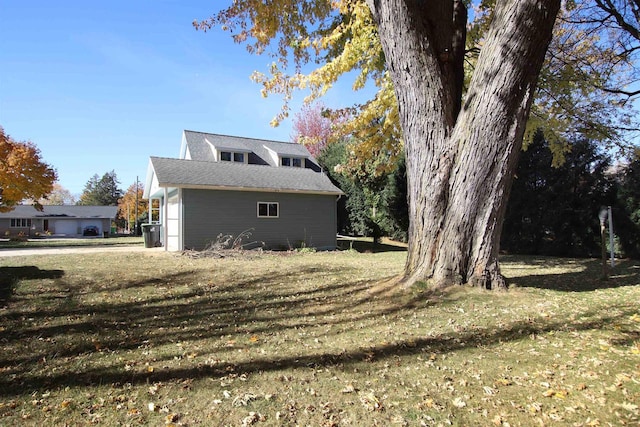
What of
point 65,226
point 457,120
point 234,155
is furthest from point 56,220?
point 457,120

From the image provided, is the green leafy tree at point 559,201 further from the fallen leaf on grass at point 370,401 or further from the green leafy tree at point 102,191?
the green leafy tree at point 102,191

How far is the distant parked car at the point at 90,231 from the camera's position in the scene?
139 ft

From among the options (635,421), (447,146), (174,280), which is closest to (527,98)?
(447,146)

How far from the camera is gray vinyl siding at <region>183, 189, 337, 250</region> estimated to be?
1606cm

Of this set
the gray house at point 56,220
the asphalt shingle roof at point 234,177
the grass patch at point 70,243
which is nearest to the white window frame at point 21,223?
the gray house at point 56,220

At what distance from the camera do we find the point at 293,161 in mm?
24062

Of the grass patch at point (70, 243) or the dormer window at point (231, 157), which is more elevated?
the dormer window at point (231, 157)

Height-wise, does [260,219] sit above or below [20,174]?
below

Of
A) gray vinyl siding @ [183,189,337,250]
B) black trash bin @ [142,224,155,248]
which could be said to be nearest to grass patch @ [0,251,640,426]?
gray vinyl siding @ [183,189,337,250]

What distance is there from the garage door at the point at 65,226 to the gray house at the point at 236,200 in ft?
102

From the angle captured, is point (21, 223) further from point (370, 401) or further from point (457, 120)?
point (370, 401)

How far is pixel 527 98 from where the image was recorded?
5547mm

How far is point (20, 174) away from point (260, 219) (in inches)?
736

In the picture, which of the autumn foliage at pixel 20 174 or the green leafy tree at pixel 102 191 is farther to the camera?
the green leafy tree at pixel 102 191
